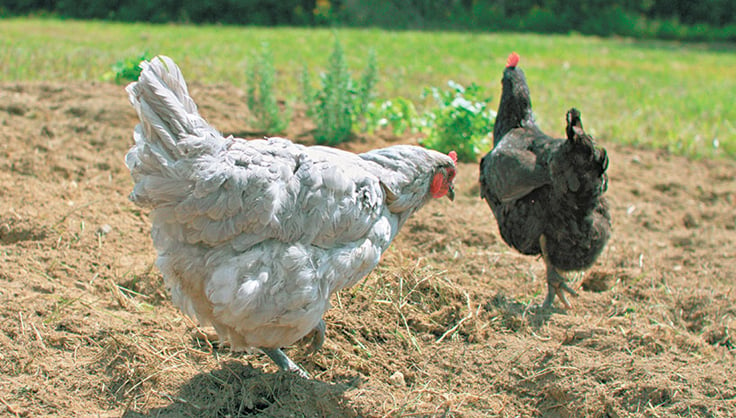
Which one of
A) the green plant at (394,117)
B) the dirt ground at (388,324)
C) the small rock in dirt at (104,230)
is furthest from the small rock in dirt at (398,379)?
the green plant at (394,117)

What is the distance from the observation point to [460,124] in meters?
6.02

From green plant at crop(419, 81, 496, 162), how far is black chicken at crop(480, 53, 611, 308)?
1.50 meters

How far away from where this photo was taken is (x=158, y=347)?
3.29m

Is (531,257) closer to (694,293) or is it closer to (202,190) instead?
(694,293)

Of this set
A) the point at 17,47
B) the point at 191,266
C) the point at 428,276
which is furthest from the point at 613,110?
the point at 17,47

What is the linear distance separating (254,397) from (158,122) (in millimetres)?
1356

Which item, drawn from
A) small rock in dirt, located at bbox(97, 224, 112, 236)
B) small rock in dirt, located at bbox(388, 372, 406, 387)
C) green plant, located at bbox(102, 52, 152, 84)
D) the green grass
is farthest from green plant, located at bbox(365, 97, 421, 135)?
small rock in dirt, located at bbox(388, 372, 406, 387)

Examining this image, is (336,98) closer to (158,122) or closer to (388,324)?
(388,324)

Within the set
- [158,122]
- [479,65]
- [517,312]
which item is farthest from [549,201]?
[479,65]

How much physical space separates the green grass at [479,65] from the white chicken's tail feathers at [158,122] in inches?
167

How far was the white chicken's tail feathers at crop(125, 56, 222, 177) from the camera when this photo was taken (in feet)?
8.61

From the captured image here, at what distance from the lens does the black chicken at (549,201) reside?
3.76 meters

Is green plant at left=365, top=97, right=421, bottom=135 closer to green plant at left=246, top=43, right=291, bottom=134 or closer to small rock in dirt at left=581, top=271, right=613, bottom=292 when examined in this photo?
green plant at left=246, top=43, right=291, bottom=134

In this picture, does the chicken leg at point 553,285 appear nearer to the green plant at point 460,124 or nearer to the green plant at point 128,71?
the green plant at point 460,124
